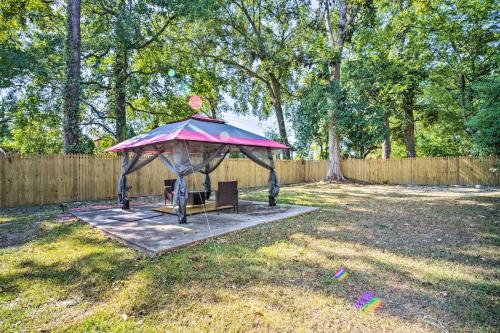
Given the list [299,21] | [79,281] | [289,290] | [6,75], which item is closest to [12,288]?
[79,281]

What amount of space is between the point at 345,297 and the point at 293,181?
16.5 metres

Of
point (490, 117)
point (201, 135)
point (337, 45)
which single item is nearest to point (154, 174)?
point (201, 135)

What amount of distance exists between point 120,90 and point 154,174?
174 inches

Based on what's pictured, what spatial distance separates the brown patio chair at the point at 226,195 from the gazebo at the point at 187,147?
2.54ft

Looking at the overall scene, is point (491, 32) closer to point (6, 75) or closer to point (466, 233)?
point (466, 233)

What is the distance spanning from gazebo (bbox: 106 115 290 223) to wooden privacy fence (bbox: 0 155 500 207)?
2852mm

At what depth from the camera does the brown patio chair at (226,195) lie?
683cm

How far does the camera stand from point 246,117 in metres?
22.7

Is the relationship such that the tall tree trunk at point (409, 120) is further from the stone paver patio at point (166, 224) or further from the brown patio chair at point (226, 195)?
the brown patio chair at point (226, 195)

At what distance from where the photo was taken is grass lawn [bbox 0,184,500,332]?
7.72 ft

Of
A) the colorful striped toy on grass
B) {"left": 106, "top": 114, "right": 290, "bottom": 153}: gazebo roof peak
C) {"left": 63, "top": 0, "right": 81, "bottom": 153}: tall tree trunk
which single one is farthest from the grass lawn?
{"left": 63, "top": 0, "right": 81, "bottom": 153}: tall tree trunk

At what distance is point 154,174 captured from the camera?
11.7m

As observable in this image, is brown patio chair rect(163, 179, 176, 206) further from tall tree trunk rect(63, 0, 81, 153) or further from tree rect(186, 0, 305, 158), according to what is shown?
tree rect(186, 0, 305, 158)

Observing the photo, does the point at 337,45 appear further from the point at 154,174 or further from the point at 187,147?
the point at 187,147
